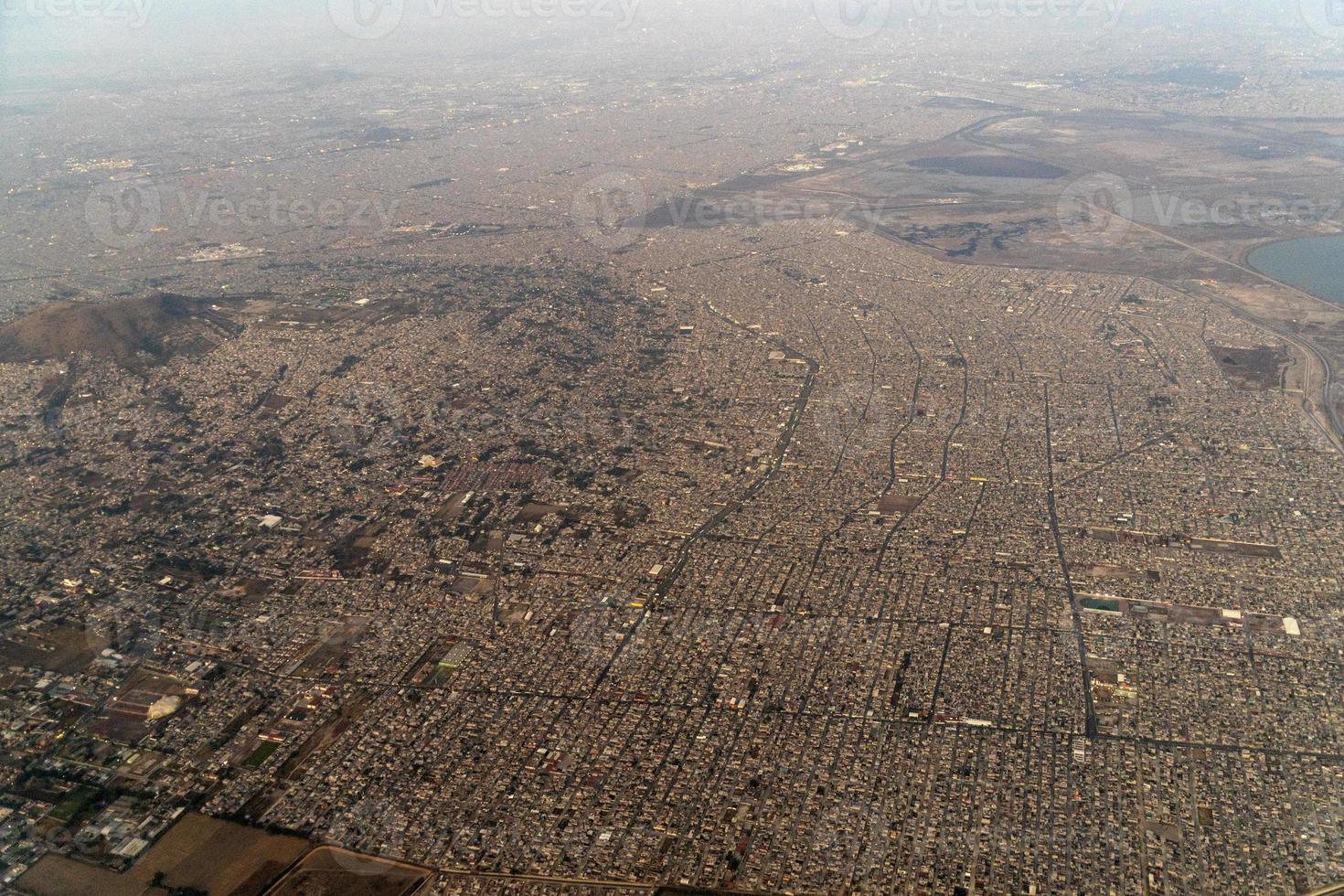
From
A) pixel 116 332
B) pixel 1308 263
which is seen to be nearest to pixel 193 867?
pixel 116 332

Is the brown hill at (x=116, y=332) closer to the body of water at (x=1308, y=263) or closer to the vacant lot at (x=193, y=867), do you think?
the vacant lot at (x=193, y=867)

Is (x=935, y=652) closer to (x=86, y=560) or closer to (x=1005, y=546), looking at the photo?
(x=1005, y=546)

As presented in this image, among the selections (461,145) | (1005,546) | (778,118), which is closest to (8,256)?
(461,145)

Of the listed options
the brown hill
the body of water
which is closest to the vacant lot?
the brown hill

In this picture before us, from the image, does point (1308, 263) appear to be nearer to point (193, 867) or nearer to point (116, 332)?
point (193, 867)

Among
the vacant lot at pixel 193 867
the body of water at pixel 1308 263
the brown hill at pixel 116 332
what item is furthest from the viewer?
the body of water at pixel 1308 263

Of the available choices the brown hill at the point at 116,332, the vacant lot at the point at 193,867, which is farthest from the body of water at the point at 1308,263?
the brown hill at the point at 116,332
